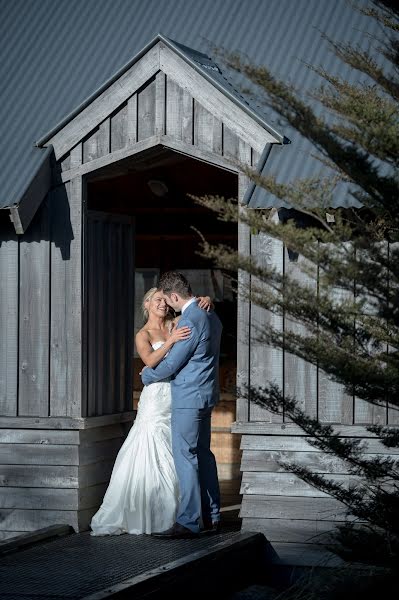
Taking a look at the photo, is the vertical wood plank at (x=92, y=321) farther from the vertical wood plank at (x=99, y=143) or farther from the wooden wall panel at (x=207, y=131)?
the wooden wall panel at (x=207, y=131)

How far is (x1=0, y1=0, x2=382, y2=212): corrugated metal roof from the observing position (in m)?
9.75

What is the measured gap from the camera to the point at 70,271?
903 centimetres

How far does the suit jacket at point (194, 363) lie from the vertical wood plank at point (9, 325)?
1.35 metres

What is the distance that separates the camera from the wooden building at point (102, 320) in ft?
27.7

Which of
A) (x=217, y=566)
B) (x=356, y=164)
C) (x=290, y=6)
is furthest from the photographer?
(x=290, y=6)

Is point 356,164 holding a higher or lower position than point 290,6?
lower

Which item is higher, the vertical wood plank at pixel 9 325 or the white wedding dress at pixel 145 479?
the vertical wood plank at pixel 9 325

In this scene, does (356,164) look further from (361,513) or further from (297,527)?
(297,527)

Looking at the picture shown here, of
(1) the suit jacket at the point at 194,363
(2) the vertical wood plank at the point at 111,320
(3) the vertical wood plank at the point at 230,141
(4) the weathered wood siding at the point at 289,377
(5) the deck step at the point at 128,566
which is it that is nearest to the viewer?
(5) the deck step at the point at 128,566

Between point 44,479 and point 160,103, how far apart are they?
313 centimetres

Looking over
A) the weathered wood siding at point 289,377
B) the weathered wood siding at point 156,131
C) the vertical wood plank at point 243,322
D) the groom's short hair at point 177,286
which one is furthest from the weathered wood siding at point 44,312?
the weathered wood siding at point 289,377

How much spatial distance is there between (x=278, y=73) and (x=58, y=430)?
3628 mm

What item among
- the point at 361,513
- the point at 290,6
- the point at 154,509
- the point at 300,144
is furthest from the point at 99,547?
the point at 290,6

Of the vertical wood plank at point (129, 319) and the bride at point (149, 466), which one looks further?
the vertical wood plank at point (129, 319)
